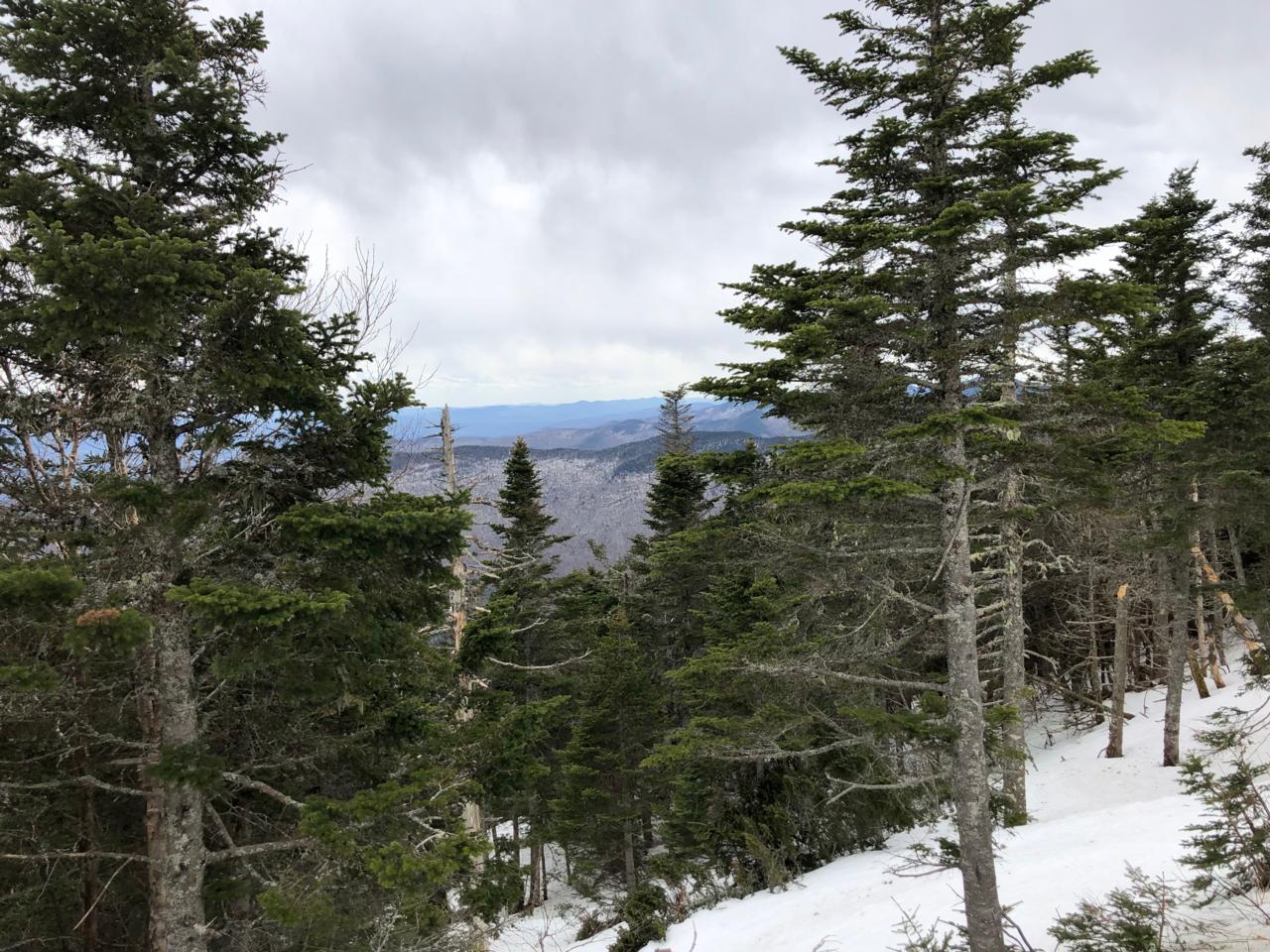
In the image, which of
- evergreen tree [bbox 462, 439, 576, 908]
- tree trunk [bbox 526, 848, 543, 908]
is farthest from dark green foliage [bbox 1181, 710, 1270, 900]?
tree trunk [bbox 526, 848, 543, 908]

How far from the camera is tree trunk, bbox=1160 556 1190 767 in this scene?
14188 millimetres

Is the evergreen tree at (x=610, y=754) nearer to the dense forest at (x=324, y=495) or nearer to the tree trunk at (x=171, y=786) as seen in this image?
the dense forest at (x=324, y=495)

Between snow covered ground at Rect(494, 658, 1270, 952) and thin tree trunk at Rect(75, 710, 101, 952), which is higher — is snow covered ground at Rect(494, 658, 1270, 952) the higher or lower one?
the lower one

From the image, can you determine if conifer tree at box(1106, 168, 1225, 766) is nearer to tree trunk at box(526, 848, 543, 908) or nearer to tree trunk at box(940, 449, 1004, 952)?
tree trunk at box(940, 449, 1004, 952)

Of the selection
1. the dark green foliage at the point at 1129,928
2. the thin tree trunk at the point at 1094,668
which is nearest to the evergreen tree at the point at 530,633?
the dark green foliage at the point at 1129,928

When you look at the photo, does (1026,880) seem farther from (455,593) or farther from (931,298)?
(455,593)

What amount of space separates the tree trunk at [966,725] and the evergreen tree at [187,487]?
5333 mm

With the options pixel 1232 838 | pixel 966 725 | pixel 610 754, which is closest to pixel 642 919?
pixel 610 754

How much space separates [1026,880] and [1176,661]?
25.3 feet

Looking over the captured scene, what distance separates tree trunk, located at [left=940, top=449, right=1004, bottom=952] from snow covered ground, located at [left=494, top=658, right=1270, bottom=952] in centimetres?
91

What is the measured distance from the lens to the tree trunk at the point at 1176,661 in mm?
14188

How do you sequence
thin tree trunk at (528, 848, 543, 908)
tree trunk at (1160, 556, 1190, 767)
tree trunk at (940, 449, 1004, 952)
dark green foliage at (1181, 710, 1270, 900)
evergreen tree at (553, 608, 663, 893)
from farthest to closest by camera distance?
1. thin tree trunk at (528, 848, 543, 908)
2. evergreen tree at (553, 608, 663, 893)
3. tree trunk at (1160, 556, 1190, 767)
4. tree trunk at (940, 449, 1004, 952)
5. dark green foliage at (1181, 710, 1270, 900)

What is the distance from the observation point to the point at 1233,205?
13.5 meters

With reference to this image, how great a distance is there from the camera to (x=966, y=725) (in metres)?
6.92
